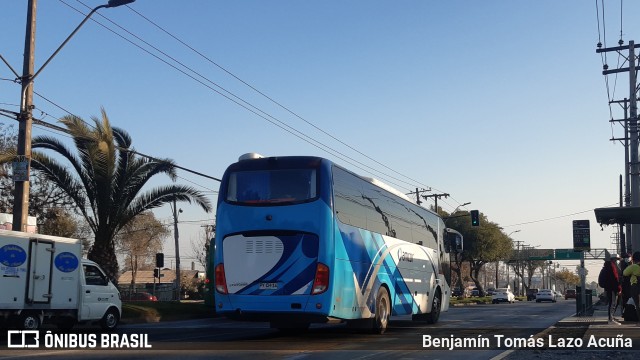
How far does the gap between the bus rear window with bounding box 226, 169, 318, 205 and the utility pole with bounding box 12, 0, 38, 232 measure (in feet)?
24.7

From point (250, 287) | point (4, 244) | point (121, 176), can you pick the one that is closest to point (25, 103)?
point (4, 244)

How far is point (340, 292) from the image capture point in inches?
561

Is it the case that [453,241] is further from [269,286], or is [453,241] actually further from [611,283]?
[269,286]

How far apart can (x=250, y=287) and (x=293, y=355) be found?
2.66 meters

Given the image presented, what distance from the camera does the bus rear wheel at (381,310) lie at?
16422 millimetres

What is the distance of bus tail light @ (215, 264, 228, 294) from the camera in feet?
47.4

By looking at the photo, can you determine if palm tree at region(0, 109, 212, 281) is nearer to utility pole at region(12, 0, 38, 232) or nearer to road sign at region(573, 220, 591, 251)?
utility pole at region(12, 0, 38, 232)

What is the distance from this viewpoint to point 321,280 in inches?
547

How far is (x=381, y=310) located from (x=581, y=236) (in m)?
12.9

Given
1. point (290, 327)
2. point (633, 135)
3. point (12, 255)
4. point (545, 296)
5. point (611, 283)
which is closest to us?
point (12, 255)

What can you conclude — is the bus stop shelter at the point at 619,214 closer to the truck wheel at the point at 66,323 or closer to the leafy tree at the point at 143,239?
the truck wheel at the point at 66,323

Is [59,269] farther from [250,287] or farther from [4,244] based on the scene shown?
[250,287]

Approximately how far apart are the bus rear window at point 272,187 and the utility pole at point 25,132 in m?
7.54

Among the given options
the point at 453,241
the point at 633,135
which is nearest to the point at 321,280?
the point at 453,241
